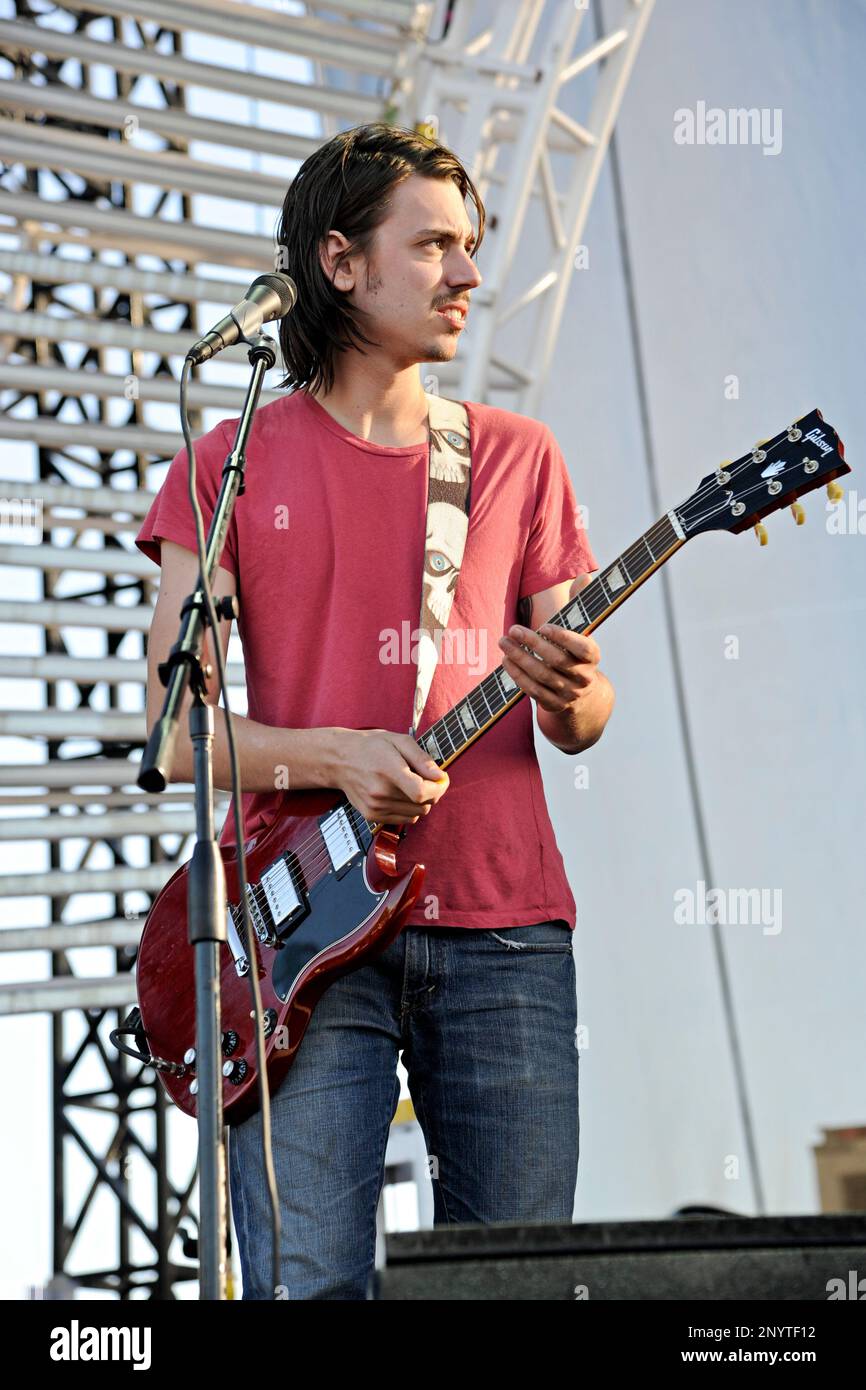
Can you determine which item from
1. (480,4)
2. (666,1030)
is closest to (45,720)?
(666,1030)

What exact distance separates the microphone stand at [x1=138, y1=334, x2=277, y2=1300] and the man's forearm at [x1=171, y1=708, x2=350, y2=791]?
17 cm

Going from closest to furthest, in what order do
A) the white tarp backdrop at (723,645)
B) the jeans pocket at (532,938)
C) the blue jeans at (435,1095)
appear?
1. the blue jeans at (435,1095)
2. the jeans pocket at (532,938)
3. the white tarp backdrop at (723,645)

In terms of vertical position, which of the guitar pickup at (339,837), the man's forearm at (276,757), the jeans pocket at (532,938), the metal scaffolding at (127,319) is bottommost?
the jeans pocket at (532,938)

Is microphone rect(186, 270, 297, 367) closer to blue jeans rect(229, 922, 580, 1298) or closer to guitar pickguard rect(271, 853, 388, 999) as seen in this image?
guitar pickguard rect(271, 853, 388, 999)

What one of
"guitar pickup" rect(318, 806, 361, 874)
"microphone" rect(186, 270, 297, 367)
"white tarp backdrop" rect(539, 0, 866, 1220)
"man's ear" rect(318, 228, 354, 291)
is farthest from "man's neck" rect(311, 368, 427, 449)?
"white tarp backdrop" rect(539, 0, 866, 1220)

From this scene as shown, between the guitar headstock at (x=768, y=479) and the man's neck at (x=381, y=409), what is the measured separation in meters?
0.43

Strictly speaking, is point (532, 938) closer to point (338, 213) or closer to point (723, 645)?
point (338, 213)

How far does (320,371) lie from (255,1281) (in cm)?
129

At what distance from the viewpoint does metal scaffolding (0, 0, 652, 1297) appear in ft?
15.8

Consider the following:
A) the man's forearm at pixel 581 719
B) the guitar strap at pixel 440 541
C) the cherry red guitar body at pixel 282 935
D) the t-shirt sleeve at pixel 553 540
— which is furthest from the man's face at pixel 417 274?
the cherry red guitar body at pixel 282 935

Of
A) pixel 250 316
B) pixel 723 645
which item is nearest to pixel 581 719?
pixel 250 316

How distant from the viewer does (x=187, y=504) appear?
2.17 meters

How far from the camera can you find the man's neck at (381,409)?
2.28 meters

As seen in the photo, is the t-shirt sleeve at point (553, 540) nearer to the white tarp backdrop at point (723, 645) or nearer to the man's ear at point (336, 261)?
the man's ear at point (336, 261)
